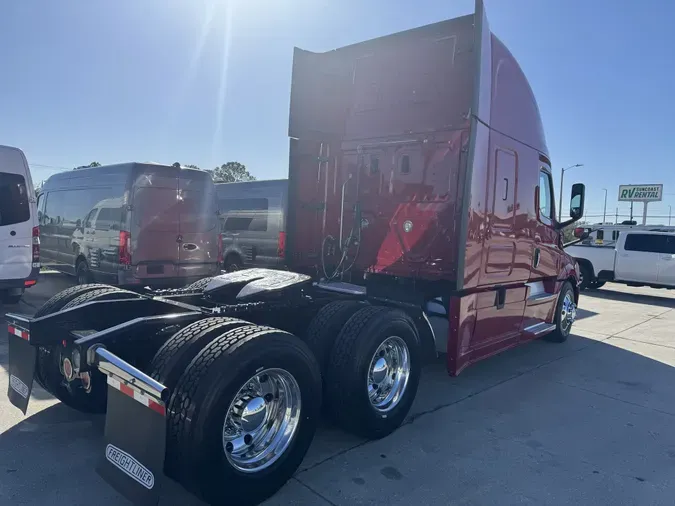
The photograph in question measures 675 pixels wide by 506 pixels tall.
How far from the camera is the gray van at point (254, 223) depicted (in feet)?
35.7

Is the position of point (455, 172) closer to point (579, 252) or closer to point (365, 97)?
point (365, 97)

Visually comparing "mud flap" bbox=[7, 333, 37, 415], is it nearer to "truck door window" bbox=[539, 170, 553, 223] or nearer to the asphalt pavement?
the asphalt pavement

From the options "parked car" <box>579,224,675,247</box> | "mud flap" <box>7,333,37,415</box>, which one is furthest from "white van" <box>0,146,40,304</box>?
"parked car" <box>579,224,675,247</box>

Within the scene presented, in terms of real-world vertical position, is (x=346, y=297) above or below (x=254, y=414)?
above

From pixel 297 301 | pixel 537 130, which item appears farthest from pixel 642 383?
pixel 297 301

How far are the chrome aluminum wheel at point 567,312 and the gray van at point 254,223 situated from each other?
5.41m

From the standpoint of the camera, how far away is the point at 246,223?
38.2 ft

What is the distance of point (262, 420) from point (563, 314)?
5.80 m

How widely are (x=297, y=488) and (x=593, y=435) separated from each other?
8.76 feet

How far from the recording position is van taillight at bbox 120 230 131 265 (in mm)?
8039

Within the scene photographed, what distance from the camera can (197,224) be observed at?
8.95 metres

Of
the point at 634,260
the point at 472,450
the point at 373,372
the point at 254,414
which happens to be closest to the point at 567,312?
the point at 472,450

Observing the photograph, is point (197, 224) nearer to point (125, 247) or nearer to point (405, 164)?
point (125, 247)

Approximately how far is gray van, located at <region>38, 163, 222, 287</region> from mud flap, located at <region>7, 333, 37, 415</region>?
4.13 meters
